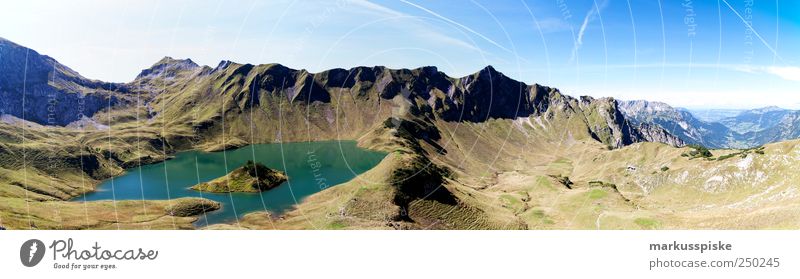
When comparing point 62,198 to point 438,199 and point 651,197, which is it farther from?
point 651,197

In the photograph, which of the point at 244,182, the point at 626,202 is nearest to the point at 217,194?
the point at 244,182

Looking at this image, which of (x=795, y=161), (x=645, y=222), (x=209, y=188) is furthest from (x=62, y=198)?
(x=795, y=161)

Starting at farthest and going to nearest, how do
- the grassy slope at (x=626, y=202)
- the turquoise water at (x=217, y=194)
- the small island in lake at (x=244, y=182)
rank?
the small island in lake at (x=244, y=182), the turquoise water at (x=217, y=194), the grassy slope at (x=626, y=202)

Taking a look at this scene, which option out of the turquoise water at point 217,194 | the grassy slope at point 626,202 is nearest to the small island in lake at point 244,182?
the turquoise water at point 217,194

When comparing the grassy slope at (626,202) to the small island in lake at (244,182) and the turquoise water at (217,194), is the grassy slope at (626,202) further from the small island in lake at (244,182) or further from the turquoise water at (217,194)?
the small island in lake at (244,182)

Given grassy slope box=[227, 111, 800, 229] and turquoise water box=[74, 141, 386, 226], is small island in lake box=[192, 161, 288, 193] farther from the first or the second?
grassy slope box=[227, 111, 800, 229]

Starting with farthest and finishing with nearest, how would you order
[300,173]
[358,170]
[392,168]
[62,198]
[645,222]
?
1. [358,170]
2. [300,173]
3. [62,198]
4. [392,168]
5. [645,222]

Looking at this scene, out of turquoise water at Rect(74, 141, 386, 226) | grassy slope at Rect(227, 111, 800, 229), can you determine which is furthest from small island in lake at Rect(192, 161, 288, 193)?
grassy slope at Rect(227, 111, 800, 229)

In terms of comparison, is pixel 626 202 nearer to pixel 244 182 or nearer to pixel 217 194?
pixel 244 182

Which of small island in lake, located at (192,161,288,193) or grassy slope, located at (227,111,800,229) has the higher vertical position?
small island in lake, located at (192,161,288,193)
